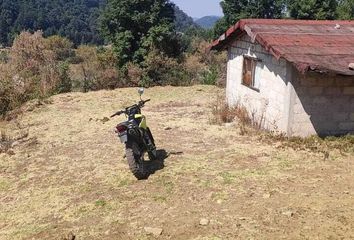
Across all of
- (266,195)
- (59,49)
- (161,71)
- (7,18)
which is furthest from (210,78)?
(7,18)

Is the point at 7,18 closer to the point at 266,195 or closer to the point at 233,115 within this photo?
the point at 233,115

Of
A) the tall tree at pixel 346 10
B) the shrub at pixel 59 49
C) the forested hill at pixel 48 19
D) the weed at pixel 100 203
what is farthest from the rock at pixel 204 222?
the forested hill at pixel 48 19

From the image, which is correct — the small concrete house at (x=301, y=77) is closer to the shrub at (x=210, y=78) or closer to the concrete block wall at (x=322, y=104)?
the concrete block wall at (x=322, y=104)

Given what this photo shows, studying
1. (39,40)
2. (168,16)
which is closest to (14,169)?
(39,40)

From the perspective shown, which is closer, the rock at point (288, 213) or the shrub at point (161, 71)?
the rock at point (288, 213)

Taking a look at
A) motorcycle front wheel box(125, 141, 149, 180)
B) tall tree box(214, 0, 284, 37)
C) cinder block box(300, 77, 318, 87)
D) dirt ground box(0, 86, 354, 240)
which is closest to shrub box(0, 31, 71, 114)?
dirt ground box(0, 86, 354, 240)

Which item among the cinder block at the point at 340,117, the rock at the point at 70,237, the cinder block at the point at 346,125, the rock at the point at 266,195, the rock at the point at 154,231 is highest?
the cinder block at the point at 340,117

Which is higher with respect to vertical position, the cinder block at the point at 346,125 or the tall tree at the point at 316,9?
the tall tree at the point at 316,9

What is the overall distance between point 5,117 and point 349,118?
10.4 metres

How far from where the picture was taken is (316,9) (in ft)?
106

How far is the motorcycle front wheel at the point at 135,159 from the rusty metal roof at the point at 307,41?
3.73 meters

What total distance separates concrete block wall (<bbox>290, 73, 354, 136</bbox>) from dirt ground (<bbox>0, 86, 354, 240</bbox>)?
1097 millimetres

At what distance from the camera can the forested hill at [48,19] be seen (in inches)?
3332

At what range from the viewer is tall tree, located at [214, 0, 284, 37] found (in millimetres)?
35656
